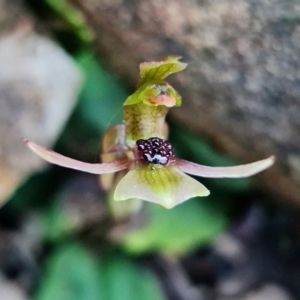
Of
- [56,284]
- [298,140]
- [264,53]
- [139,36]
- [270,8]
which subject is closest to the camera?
[270,8]

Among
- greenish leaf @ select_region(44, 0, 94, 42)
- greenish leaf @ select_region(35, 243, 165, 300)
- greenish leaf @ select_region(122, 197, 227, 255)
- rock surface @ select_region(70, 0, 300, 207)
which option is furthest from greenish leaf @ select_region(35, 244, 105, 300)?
greenish leaf @ select_region(44, 0, 94, 42)

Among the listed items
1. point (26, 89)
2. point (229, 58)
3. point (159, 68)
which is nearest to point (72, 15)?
point (26, 89)

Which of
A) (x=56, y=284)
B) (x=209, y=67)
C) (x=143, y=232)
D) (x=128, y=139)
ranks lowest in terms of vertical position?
(x=56, y=284)

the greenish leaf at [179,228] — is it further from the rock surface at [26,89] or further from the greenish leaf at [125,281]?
the rock surface at [26,89]

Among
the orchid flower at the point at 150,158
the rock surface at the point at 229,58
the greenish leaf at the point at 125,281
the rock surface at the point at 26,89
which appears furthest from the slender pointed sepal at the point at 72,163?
the greenish leaf at the point at 125,281

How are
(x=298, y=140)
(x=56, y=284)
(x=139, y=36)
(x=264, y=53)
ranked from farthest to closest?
1. (x=56, y=284)
2. (x=139, y=36)
3. (x=298, y=140)
4. (x=264, y=53)

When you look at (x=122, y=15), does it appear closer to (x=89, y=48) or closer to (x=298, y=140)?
(x=89, y=48)

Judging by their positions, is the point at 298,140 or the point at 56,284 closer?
the point at 298,140

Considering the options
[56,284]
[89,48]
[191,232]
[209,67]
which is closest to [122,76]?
[89,48]
